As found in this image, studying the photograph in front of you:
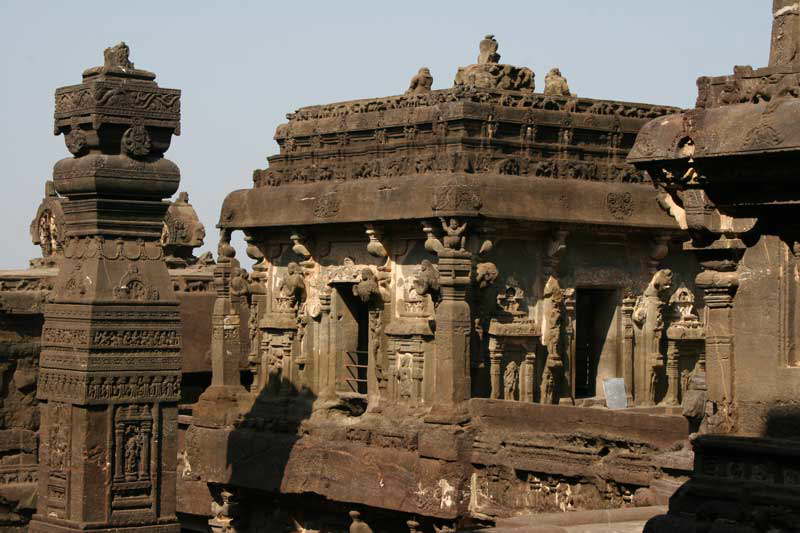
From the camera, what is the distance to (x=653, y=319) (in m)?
20.8

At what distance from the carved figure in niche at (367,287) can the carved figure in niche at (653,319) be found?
3.20 m

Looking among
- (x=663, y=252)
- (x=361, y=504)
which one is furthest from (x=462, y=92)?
(x=361, y=504)

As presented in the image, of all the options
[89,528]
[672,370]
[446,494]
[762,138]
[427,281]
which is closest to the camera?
[762,138]

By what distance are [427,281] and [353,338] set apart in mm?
2697

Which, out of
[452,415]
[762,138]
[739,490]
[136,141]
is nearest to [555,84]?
[452,415]

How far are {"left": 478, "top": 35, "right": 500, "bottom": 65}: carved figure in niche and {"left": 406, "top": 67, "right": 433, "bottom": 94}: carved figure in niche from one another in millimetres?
706

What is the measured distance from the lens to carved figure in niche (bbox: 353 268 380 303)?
19.9 m

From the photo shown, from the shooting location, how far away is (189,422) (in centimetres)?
2208

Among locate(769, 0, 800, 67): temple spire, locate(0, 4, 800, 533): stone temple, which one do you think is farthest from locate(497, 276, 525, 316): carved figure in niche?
locate(769, 0, 800, 67): temple spire

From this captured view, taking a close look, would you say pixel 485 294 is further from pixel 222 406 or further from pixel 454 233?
pixel 222 406

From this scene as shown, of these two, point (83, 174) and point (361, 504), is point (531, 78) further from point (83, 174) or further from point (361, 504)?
point (83, 174)

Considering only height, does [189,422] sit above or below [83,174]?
below

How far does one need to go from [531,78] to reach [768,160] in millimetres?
12726

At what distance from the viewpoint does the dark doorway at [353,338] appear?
2097cm
